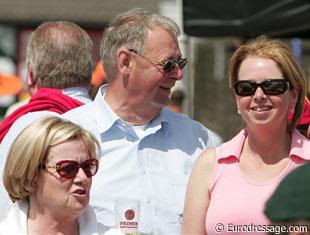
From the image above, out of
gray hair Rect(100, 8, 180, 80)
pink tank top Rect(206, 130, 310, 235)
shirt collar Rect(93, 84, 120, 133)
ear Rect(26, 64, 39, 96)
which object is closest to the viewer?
pink tank top Rect(206, 130, 310, 235)

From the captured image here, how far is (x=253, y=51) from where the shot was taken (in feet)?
12.9

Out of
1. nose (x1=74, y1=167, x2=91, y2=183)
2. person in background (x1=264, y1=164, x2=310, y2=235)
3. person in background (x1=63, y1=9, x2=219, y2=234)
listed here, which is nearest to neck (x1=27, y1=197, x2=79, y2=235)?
nose (x1=74, y1=167, x2=91, y2=183)

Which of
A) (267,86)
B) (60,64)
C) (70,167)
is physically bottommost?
(70,167)

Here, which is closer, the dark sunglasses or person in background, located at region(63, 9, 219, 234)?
the dark sunglasses

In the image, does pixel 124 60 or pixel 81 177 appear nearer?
pixel 81 177

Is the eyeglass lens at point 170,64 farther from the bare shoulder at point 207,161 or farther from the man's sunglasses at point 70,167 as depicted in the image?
the man's sunglasses at point 70,167

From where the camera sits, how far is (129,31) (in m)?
4.58

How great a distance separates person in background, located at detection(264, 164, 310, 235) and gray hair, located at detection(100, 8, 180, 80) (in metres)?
2.34

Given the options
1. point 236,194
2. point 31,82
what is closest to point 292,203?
point 236,194

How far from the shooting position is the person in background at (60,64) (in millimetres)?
4961

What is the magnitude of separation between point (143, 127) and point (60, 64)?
0.73 meters

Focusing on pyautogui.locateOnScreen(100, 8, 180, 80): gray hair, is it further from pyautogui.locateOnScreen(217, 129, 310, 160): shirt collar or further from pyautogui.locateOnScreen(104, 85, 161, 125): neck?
pyautogui.locateOnScreen(217, 129, 310, 160): shirt collar

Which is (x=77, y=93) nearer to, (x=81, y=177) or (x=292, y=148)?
(x=81, y=177)

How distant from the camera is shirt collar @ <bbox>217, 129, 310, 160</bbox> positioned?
3848mm
